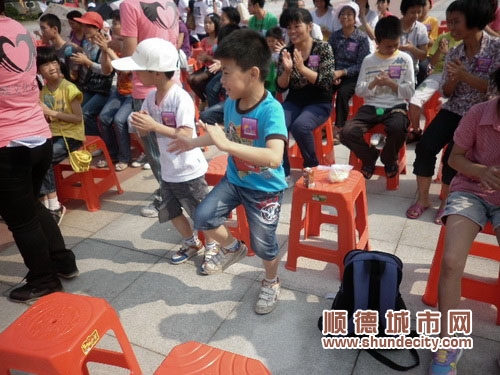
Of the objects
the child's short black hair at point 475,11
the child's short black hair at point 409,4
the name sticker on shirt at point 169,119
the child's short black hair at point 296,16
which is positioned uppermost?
the child's short black hair at point 409,4

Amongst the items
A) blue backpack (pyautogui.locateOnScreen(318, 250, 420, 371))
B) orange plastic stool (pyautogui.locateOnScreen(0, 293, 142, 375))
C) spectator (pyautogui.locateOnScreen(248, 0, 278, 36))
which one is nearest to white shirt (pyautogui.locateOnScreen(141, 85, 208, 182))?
orange plastic stool (pyautogui.locateOnScreen(0, 293, 142, 375))

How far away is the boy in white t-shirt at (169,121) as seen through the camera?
255cm

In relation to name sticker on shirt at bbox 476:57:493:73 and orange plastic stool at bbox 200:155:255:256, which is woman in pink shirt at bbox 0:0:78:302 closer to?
orange plastic stool at bbox 200:155:255:256

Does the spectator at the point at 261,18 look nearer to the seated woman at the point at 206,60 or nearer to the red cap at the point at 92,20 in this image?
the seated woman at the point at 206,60

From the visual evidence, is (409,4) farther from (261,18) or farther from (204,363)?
(204,363)

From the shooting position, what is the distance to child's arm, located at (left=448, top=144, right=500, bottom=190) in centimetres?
212

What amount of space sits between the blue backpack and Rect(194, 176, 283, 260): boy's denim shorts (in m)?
0.49

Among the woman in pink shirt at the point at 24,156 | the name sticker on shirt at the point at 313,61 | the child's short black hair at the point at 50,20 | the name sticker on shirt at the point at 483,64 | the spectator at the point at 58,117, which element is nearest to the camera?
the woman in pink shirt at the point at 24,156

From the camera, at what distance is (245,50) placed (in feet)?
6.84

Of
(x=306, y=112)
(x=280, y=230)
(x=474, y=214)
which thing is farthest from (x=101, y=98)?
(x=474, y=214)

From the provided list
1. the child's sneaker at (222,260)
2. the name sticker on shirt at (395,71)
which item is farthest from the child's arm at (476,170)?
the name sticker on shirt at (395,71)

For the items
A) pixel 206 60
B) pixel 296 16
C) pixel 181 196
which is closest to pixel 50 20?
pixel 206 60

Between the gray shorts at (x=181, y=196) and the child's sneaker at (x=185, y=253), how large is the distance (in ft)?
0.98

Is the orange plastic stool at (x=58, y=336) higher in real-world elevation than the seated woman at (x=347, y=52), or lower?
lower
